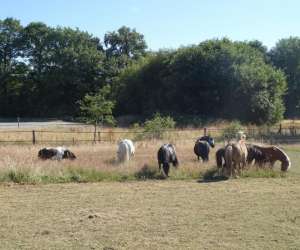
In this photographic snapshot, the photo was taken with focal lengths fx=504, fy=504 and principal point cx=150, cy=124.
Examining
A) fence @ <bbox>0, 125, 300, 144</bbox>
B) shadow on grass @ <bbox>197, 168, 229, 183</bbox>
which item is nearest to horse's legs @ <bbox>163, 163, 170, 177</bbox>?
shadow on grass @ <bbox>197, 168, 229, 183</bbox>

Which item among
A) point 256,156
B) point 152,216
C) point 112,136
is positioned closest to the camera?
point 152,216

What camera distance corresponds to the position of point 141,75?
55.5 metres

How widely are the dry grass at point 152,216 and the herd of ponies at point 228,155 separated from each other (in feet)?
4.44

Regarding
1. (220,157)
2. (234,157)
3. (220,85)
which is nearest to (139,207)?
(234,157)

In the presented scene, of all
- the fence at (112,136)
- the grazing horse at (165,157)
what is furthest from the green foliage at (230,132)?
the grazing horse at (165,157)

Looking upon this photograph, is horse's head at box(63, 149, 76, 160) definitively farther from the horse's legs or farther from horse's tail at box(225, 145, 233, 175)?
horse's tail at box(225, 145, 233, 175)

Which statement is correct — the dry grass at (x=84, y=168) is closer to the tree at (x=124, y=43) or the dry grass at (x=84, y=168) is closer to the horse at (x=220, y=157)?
the horse at (x=220, y=157)

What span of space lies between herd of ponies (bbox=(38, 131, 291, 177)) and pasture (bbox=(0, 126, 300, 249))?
436 millimetres

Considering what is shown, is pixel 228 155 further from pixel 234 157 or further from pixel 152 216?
pixel 152 216

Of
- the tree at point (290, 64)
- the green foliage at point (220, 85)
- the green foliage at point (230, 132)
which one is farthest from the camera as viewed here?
the tree at point (290, 64)

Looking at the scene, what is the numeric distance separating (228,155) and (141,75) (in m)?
39.9

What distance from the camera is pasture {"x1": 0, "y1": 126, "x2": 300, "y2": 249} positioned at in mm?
8602

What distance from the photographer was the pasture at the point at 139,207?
860 cm

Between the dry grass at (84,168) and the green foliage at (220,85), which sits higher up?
the green foliage at (220,85)
